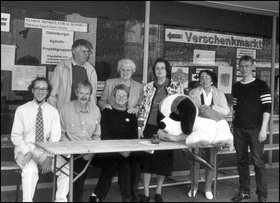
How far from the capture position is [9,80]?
525 cm

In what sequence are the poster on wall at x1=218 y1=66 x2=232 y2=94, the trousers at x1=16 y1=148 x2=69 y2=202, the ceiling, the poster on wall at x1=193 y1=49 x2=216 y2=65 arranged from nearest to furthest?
the trousers at x1=16 y1=148 x2=69 y2=202
the ceiling
the poster on wall at x1=193 y1=49 x2=216 y2=65
the poster on wall at x1=218 y1=66 x2=232 y2=94

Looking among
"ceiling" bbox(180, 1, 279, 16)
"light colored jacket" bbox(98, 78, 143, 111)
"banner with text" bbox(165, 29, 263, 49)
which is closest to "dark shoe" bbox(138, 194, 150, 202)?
"light colored jacket" bbox(98, 78, 143, 111)

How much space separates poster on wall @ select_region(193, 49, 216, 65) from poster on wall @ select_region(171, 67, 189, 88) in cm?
22

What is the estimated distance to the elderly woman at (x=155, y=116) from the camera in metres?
4.93

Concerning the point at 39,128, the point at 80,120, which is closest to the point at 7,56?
the point at 39,128

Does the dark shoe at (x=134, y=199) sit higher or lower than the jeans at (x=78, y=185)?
lower

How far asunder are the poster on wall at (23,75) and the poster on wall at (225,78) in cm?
273

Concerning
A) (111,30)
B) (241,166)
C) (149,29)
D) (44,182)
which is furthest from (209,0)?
(44,182)

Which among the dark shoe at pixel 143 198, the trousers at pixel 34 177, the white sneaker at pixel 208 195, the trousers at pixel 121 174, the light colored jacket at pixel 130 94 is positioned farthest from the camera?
the white sneaker at pixel 208 195

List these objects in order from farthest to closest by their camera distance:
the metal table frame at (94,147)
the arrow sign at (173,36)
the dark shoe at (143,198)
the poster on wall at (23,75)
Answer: the arrow sign at (173,36) < the poster on wall at (23,75) < the dark shoe at (143,198) < the metal table frame at (94,147)

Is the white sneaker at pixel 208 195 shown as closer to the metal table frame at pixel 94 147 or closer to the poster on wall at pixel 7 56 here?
the metal table frame at pixel 94 147

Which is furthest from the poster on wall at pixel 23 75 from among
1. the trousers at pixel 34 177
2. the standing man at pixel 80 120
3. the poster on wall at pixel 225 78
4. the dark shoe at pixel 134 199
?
the poster on wall at pixel 225 78

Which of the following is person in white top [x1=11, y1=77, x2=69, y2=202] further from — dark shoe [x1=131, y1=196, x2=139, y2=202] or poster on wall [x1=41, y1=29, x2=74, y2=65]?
poster on wall [x1=41, y1=29, x2=74, y2=65]

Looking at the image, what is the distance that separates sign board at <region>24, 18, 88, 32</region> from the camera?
17.4ft
